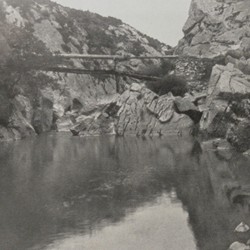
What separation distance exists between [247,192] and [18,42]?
43166 millimetres

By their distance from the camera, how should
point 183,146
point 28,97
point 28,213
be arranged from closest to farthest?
point 28,213 < point 183,146 < point 28,97

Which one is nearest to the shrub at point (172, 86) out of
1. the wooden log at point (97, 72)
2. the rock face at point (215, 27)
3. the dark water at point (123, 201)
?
the wooden log at point (97, 72)

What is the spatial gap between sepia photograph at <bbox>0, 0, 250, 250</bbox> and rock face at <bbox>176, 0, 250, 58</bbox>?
8.9 inches

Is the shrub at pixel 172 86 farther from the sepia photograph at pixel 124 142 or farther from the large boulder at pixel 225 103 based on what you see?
the large boulder at pixel 225 103

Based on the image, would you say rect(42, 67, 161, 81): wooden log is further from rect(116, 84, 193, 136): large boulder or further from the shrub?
rect(116, 84, 193, 136): large boulder

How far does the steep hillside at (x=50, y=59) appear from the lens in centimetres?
5719

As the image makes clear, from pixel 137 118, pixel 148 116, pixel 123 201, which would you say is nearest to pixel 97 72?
pixel 137 118

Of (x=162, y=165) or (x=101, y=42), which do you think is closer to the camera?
(x=162, y=165)

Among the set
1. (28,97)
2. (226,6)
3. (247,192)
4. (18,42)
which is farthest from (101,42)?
A: (247,192)

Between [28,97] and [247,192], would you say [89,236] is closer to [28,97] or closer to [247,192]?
[247,192]

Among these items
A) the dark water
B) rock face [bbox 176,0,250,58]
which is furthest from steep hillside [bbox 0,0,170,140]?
the dark water

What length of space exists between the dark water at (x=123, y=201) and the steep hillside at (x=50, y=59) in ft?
73.1

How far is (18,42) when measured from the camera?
5766cm

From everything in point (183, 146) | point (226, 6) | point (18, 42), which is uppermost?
point (226, 6)
